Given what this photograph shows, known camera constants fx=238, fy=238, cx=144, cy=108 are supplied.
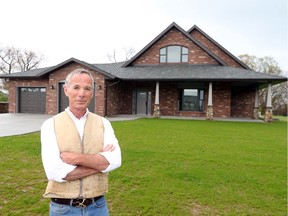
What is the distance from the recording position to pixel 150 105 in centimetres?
1858

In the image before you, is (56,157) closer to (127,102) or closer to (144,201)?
(144,201)

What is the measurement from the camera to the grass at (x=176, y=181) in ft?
10.4

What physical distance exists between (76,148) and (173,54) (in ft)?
59.7

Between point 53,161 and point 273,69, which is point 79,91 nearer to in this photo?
point 53,161

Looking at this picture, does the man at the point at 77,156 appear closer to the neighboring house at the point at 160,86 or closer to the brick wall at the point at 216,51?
the neighboring house at the point at 160,86

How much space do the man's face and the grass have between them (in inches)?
72.3

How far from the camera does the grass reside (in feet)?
10.4

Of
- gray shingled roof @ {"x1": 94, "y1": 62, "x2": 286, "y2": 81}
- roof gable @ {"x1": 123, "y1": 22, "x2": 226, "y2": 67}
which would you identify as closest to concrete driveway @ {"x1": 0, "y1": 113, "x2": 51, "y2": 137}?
gray shingled roof @ {"x1": 94, "y1": 62, "x2": 286, "y2": 81}

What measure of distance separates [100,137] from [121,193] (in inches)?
84.5

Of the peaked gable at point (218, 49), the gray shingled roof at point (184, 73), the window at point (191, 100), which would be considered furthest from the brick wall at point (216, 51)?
the window at point (191, 100)

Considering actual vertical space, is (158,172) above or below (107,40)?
below

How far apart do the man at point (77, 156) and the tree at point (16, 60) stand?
4613 cm

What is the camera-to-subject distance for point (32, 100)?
18.1m

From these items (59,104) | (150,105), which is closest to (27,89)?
(59,104)
